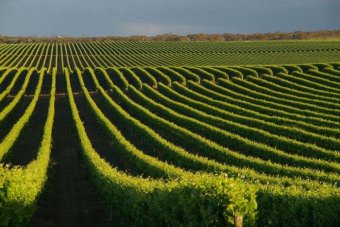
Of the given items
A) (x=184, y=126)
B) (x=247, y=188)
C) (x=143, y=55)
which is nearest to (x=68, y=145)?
(x=184, y=126)

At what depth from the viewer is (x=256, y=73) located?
67312 millimetres

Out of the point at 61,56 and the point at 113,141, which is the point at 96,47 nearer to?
the point at 61,56

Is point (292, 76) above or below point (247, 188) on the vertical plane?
below

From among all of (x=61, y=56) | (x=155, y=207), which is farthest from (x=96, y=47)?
(x=155, y=207)

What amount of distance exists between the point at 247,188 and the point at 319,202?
1.80 meters

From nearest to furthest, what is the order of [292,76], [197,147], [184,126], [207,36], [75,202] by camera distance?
1. [75,202]
2. [197,147]
3. [184,126]
4. [292,76]
5. [207,36]

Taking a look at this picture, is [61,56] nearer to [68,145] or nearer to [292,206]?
[68,145]

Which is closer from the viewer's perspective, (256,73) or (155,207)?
(155,207)

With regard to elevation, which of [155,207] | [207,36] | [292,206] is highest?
[292,206]

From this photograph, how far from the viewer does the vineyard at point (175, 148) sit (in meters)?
13.6

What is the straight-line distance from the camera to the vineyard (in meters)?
13.6

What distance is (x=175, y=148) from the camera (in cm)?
3094

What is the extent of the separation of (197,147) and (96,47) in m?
100.0

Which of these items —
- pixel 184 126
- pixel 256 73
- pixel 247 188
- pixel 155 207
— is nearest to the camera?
pixel 247 188
